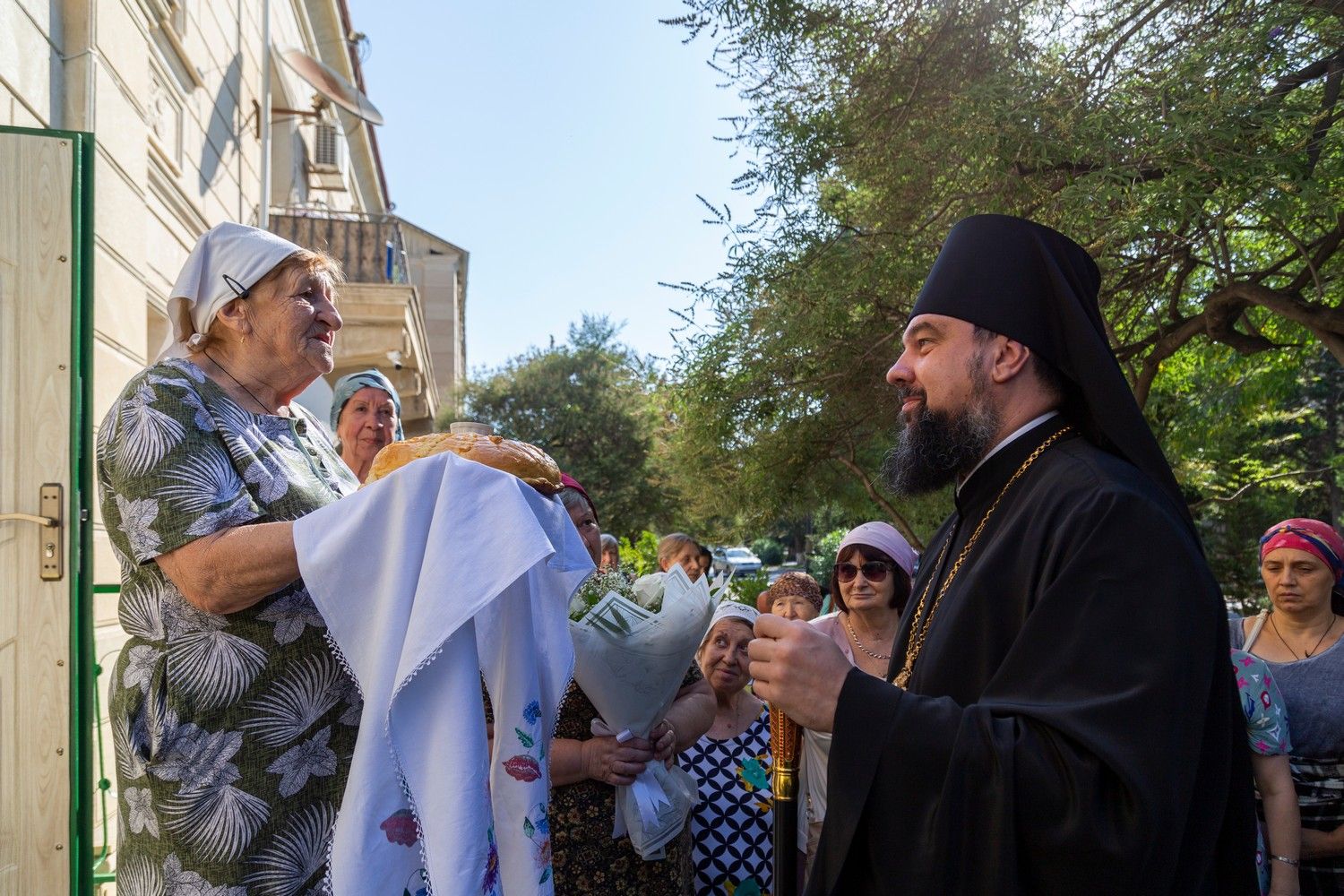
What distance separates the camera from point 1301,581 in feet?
13.5

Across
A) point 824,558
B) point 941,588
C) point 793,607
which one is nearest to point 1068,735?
point 941,588

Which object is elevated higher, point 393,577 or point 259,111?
point 259,111

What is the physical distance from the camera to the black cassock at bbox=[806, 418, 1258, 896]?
1.70 m

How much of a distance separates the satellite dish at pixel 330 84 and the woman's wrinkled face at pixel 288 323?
9.78 meters

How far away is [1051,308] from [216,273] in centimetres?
194

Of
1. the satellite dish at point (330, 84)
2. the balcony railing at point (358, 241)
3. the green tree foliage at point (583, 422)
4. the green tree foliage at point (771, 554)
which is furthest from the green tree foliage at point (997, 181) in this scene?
the green tree foliage at point (771, 554)

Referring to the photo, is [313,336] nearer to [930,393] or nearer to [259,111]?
[930,393]

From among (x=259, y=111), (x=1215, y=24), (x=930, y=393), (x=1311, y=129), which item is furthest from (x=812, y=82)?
(x=259, y=111)

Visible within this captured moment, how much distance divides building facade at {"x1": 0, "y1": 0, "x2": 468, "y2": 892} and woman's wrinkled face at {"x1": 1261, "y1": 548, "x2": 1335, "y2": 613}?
4729 mm

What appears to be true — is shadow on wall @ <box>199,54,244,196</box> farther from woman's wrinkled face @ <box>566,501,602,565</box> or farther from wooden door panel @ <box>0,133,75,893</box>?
woman's wrinkled face @ <box>566,501,602,565</box>

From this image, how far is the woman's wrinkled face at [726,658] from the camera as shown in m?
4.42

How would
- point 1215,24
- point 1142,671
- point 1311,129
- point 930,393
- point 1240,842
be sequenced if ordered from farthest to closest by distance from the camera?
point 1215,24
point 1311,129
point 930,393
point 1240,842
point 1142,671

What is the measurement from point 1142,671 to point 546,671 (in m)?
1.23

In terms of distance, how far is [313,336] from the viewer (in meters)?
2.49
